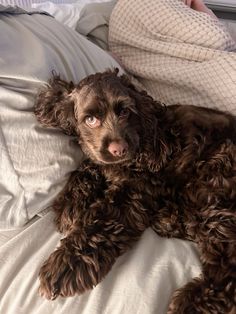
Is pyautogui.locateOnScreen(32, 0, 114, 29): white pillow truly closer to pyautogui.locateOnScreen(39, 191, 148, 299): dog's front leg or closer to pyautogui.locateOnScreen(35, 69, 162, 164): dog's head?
pyautogui.locateOnScreen(35, 69, 162, 164): dog's head

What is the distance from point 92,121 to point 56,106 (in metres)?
0.15

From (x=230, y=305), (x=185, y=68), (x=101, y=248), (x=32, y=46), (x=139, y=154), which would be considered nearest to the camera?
(x=230, y=305)

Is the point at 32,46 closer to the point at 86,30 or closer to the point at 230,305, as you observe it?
the point at 86,30

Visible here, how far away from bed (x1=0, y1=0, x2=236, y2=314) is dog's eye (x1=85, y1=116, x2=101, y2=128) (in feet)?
0.46

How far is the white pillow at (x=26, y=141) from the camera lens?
137 centimetres

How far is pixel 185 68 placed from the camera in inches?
74.4

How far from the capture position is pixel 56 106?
1415 millimetres

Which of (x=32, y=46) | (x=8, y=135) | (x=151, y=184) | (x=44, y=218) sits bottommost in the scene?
(x=44, y=218)

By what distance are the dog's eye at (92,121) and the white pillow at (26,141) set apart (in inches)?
5.6

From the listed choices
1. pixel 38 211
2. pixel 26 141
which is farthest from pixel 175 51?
pixel 38 211

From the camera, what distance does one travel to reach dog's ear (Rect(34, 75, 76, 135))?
141 centimetres

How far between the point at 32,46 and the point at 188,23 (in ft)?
2.81

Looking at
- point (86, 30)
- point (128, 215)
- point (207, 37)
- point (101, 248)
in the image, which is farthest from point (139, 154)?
point (86, 30)

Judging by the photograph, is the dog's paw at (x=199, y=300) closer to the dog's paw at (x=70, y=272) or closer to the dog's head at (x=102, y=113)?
the dog's paw at (x=70, y=272)
